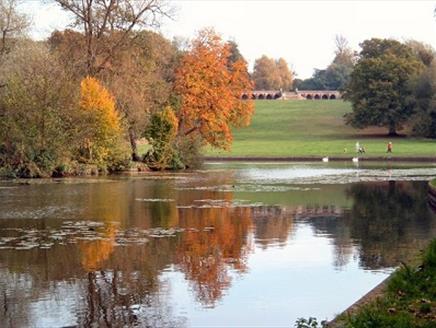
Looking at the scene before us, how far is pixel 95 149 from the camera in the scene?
47.5m

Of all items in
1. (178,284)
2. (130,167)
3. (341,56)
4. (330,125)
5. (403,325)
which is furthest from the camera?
(341,56)

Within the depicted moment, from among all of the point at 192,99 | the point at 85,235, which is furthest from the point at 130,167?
the point at 85,235

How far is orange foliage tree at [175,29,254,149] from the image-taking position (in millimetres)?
57125

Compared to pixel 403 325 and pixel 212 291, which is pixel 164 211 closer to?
pixel 212 291

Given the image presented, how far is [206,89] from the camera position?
57062mm

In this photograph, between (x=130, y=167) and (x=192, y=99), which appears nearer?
(x=130, y=167)

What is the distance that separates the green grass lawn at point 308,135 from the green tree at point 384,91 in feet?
7.28

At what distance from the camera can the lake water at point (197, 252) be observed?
1201 cm

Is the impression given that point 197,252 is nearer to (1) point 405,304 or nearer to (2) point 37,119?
(1) point 405,304

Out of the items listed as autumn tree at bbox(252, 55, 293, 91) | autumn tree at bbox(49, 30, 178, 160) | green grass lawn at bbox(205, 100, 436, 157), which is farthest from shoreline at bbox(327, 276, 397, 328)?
autumn tree at bbox(252, 55, 293, 91)

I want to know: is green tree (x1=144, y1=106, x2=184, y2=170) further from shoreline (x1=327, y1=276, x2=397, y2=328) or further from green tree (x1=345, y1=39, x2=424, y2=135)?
green tree (x1=345, y1=39, x2=424, y2=135)

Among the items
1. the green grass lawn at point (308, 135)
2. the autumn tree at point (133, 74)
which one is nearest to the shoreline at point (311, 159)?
the green grass lawn at point (308, 135)

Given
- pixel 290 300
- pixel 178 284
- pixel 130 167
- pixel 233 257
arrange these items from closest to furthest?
pixel 290 300 → pixel 178 284 → pixel 233 257 → pixel 130 167

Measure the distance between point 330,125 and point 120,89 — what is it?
5872 centimetres
